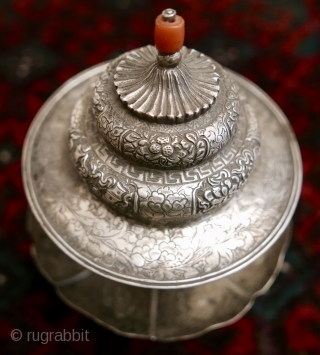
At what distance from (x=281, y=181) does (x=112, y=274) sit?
46 cm

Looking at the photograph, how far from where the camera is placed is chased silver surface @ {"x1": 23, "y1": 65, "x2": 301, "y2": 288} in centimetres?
96

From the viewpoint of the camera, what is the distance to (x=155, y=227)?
0.98m

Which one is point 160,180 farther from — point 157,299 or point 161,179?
point 157,299

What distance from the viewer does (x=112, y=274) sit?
0.95 m

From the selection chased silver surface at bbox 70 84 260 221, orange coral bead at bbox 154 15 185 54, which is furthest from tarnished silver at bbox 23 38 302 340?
orange coral bead at bbox 154 15 185 54

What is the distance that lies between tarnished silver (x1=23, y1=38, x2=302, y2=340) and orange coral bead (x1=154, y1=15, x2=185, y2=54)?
0.15m

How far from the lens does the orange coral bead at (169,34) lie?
2.64 ft

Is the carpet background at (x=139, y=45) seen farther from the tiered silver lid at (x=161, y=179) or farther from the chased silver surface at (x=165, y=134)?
the chased silver surface at (x=165, y=134)

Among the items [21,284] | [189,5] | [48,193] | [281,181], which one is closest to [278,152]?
[281,181]

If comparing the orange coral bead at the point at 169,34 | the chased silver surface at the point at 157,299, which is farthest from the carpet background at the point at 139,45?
the orange coral bead at the point at 169,34

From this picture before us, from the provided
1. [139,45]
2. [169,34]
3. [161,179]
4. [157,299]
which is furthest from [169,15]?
[139,45]

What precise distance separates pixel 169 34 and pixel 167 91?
112 millimetres

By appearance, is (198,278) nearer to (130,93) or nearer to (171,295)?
(171,295)

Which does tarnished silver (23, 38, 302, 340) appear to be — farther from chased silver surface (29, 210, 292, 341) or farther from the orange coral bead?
the orange coral bead
